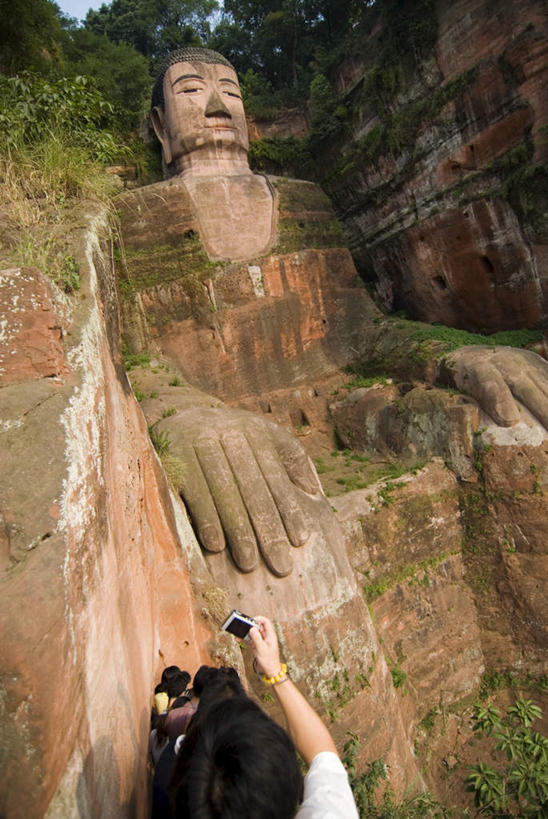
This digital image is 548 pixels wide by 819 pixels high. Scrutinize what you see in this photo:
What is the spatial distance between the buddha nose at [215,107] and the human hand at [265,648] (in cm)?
1090

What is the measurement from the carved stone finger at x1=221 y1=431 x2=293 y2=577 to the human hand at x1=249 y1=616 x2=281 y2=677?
3.20 meters

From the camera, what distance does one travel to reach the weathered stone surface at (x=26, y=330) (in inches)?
107

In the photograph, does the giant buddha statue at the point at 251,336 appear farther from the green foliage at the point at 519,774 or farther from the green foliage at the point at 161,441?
the green foliage at the point at 519,774

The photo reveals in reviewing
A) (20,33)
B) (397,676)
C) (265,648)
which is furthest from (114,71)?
(265,648)

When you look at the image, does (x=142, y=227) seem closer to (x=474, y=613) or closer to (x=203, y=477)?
(x=203, y=477)

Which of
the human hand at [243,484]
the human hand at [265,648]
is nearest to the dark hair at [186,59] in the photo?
the human hand at [243,484]

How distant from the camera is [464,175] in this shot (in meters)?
10.3

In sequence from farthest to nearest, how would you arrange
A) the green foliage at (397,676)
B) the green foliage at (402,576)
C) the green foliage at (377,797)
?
the green foliage at (402,576), the green foliage at (397,676), the green foliage at (377,797)

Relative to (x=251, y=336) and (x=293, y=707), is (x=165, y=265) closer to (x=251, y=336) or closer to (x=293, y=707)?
(x=251, y=336)

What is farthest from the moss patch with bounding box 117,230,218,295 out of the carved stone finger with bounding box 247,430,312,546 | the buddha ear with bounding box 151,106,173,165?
the carved stone finger with bounding box 247,430,312,546

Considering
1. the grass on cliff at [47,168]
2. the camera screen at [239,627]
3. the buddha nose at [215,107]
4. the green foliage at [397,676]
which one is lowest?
the green foliage at [397,676]

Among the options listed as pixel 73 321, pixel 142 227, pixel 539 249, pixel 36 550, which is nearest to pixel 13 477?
pixel 36 550

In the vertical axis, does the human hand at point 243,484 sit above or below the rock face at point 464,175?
below

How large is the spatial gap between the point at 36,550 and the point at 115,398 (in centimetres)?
171
